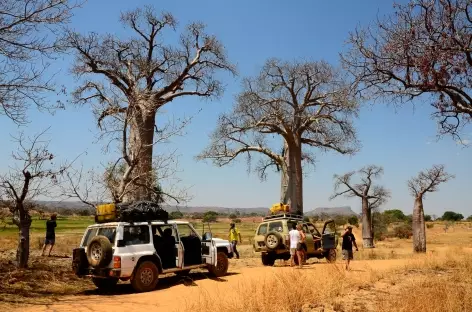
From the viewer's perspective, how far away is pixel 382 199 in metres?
34.3

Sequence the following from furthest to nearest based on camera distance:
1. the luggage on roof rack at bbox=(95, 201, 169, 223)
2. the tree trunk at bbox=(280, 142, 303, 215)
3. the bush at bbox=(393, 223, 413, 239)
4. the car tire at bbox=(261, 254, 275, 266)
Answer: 1. the bush at bbox=(393, 223, 413, 239)
2. the tree trunk at bbox=(280, 142, 303, 215)
3. the car tire at bbox=(261, 254, 275, 266)
4. the luggage on roof rack at bbox=(95, 201, 169, 223)

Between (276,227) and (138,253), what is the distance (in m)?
7.29

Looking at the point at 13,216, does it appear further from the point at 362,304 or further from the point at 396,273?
the point at 396,273

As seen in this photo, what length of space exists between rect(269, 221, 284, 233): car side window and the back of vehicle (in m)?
7.29

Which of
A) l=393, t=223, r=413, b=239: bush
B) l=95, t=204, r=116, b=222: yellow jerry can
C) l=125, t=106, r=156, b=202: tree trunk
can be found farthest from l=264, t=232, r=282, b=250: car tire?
l=393, t=223, r=413, b=239: bush

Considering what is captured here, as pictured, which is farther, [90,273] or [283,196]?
[283,196]

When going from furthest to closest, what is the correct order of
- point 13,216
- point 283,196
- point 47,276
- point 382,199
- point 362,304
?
point 382,199 < point 283,196 < point 13,216 < point 47,276 < point 362,304

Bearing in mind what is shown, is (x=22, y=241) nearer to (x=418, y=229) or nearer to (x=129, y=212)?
(x=129, y=212)

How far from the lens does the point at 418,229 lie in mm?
22797

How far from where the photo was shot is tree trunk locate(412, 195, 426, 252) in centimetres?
2264

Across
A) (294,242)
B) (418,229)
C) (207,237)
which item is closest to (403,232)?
(418,229)

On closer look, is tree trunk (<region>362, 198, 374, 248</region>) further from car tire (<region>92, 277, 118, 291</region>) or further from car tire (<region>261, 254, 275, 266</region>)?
car tire (<region>92, 277, 118, 291</region>)

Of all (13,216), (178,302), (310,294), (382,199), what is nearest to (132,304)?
(178,302)

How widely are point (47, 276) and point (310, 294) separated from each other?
6745mm
